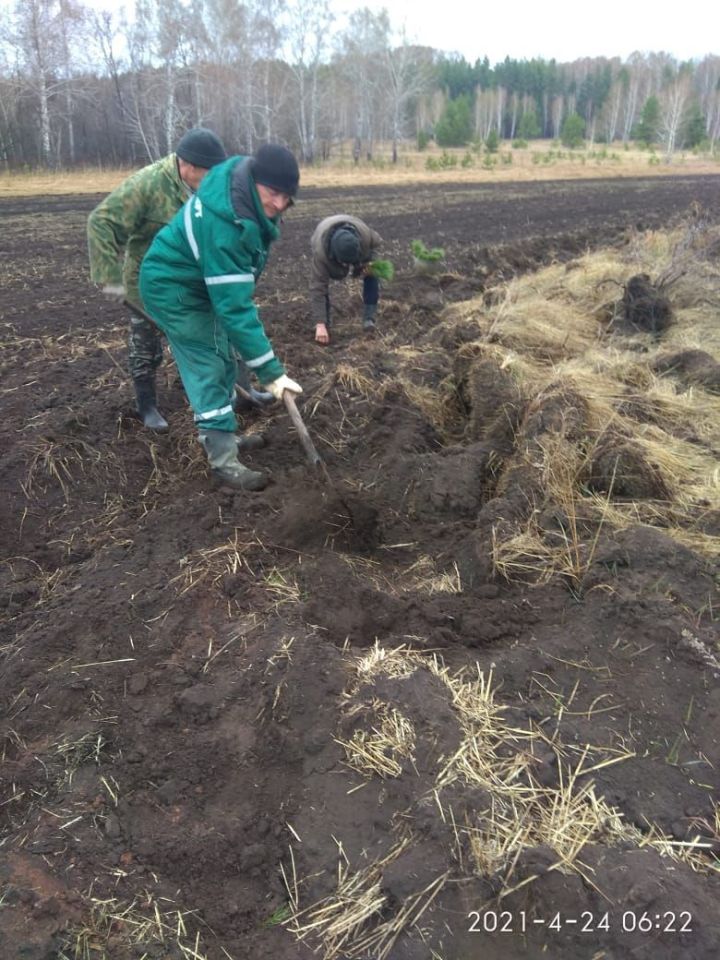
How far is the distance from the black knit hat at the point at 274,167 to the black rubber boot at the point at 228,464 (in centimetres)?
143

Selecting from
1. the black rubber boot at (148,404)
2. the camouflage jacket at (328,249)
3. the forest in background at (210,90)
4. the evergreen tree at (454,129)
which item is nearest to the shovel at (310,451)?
the black rubber boot at (148,404)

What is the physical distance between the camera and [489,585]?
3.37 meters

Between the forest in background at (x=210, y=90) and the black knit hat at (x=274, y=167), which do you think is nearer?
the black knit hat at (x=274, y=167)

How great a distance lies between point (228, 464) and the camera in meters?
4.18

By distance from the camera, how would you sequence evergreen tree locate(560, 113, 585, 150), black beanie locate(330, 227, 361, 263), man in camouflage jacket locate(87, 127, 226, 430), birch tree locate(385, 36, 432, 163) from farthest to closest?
evergreen tree locate(560, 113, 585, 150), birch tree locate(385, 36, 432, 163), black beanie locate(330, 227, 361, 263), man in camouflage jacket locate(87, 127, 226, 430)

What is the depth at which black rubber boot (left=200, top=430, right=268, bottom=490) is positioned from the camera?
4.12 metres

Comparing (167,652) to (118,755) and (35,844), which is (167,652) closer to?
(118,755)

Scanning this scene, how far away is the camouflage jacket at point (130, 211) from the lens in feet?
14.2

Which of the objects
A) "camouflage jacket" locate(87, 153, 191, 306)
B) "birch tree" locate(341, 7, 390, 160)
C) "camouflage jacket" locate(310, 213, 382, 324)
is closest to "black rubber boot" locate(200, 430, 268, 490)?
"camouflage jacket" locate(87, 153, 191, 306)

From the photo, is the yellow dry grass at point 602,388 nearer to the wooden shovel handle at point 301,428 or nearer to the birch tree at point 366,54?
the wooden shovel handle at point 301,428

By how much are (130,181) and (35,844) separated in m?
3.81

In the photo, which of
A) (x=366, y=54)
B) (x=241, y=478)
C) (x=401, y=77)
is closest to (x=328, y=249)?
(x=241, y=478)

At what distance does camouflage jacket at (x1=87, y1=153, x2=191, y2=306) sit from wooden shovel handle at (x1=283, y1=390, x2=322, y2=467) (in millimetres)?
1462

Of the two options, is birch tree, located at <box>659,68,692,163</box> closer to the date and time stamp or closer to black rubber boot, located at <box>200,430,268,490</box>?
black rubber boot, located at <box>200,430,268,490</box>
